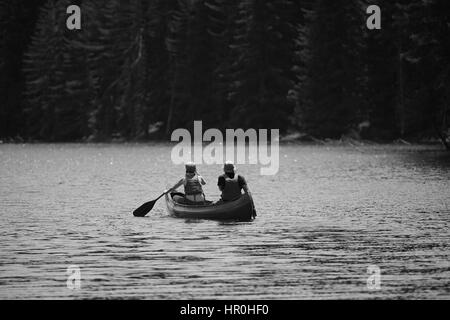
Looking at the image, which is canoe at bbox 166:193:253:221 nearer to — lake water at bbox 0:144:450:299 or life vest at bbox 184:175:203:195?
lake water at bbox 0:144:450:299

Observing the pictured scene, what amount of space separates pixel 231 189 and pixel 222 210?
670 mm

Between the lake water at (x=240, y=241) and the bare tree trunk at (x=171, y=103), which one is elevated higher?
the lake water at (x=240, y=241)

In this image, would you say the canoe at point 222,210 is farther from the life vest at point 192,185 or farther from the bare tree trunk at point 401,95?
the bare tree trunk at point 401,95

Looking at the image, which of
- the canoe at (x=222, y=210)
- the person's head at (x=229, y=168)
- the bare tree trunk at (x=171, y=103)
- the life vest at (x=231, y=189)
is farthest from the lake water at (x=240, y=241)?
the bare tree trunk at (x=171, y=103)

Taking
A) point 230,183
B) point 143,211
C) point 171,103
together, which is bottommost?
point 171,103

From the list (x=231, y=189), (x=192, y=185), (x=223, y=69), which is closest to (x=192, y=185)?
(x=192, y=185)

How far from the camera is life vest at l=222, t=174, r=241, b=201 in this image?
3080 cm

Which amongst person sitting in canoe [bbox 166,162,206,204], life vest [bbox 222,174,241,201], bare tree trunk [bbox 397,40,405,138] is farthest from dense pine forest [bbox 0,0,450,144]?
life vest [bbox 222,174,241,201]

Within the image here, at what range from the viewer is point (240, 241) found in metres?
26.9

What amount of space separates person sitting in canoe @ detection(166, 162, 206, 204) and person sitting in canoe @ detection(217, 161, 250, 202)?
3.40ft

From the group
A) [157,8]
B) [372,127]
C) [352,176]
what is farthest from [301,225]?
[157,8]

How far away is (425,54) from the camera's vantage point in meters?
74.2

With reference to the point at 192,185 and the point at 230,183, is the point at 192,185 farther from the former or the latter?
the point at 230,183

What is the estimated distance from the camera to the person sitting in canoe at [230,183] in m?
30.7
